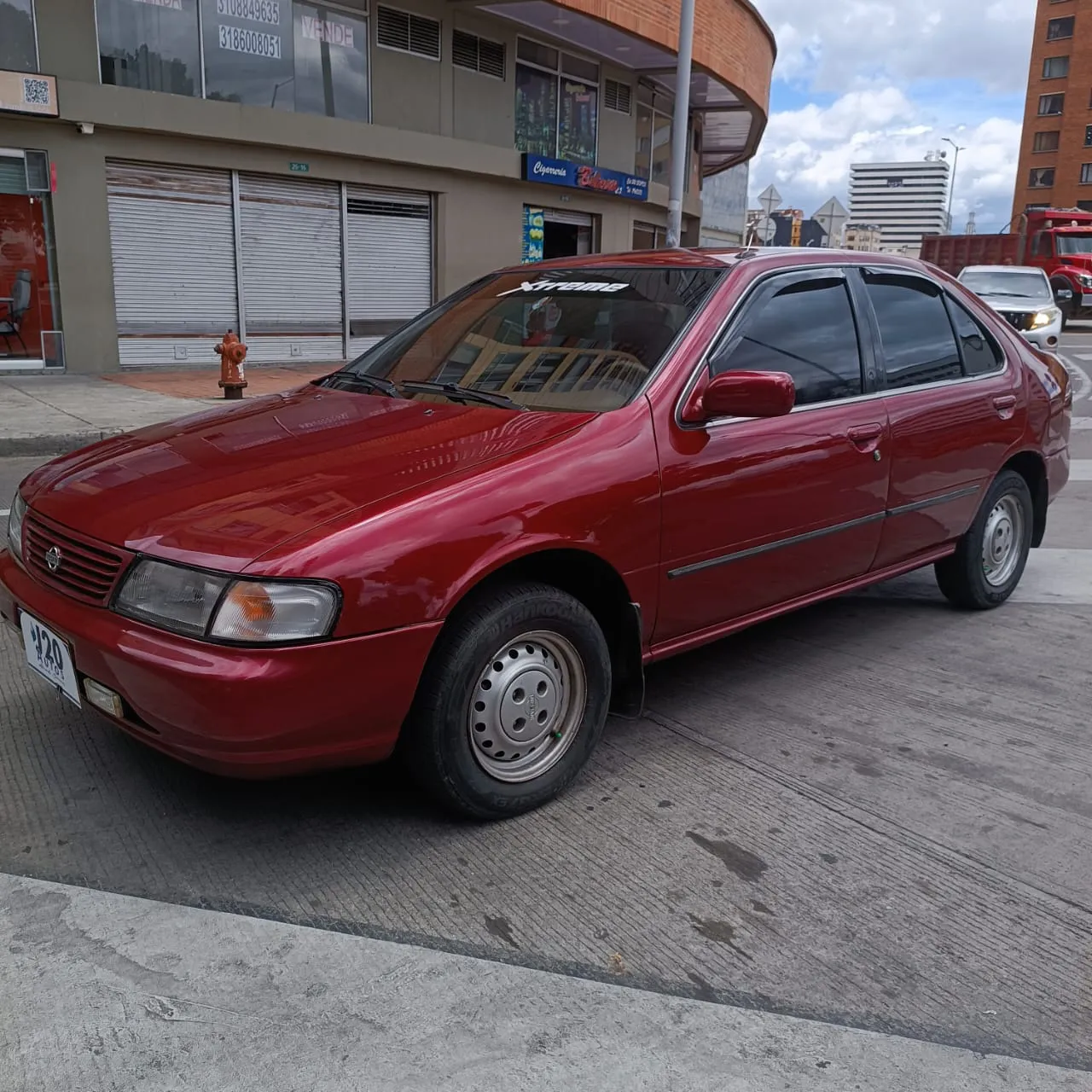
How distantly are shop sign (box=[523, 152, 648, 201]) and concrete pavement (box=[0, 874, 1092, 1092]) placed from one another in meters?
18.6

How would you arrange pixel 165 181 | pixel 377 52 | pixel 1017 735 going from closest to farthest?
pixel 1017 735
pixel 165 181
pixel 377 52

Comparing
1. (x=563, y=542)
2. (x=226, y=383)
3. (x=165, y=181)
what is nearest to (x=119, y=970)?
(x=563, y=542)

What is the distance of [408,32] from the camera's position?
16922 mm

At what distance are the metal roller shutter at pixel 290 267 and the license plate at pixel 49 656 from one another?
45.1 ft

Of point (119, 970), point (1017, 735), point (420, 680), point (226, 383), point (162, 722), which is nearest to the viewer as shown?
point (119, 970)

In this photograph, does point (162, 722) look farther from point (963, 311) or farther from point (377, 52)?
point (377, 52)

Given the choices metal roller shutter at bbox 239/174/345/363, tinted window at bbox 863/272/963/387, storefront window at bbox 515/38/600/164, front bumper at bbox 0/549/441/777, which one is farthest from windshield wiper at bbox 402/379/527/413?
storefront window at bbox 515/38/600/164

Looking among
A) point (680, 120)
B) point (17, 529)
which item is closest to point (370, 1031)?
point (17, 529)

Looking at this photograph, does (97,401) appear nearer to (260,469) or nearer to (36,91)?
(36,91)

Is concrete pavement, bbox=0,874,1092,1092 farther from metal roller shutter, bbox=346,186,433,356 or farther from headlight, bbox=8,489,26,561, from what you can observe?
metal roller shutter, bbox=346,186,433,356

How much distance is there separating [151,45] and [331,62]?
292 cm

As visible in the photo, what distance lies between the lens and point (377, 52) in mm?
16578

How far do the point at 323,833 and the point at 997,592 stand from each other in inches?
143

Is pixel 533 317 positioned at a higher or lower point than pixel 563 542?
higher
